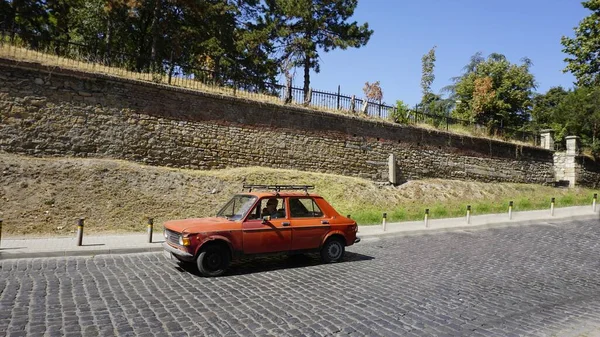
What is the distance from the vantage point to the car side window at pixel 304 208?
8.54 metres

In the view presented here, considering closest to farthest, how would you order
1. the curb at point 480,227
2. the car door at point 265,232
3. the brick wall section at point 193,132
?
the car door at point 265,232
the curb at point 480,227
the brick wall section at point 193,132

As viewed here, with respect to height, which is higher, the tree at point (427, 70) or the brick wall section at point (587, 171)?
the tree at point (427, 70)

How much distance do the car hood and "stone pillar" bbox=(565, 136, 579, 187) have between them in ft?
94.2

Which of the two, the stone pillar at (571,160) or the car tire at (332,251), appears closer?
the car tire at (332,251)

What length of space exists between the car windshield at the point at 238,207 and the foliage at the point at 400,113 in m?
15.6

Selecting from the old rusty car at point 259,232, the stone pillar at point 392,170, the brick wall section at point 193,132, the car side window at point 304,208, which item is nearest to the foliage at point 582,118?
the brick wall section at point 193,132

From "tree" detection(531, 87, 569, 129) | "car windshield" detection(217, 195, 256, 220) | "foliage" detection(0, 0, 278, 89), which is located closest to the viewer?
"car windshield" detection(217, 195, 256, 220)

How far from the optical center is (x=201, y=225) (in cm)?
748

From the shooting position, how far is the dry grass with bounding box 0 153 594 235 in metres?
11.9

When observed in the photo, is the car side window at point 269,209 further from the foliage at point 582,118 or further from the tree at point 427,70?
the tree at point 427,70

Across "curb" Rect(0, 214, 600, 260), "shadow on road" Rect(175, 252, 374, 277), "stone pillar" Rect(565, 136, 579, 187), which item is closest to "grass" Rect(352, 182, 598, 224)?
"stone pillar" Rect(565, 136, 579, 187)

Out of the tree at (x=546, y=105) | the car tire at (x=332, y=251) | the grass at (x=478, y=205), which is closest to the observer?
the car tire at (x=332, y=251)

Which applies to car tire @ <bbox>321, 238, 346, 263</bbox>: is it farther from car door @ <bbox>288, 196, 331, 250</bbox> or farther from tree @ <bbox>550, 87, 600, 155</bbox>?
tree @ <bbox>550, 87, 600, 155</bbox>

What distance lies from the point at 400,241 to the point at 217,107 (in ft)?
33.1
